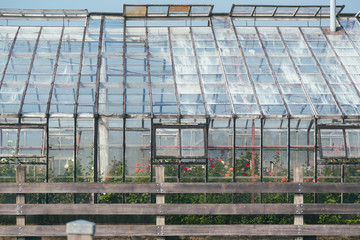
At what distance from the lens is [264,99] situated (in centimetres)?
1695

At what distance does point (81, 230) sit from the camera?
6.83 metres

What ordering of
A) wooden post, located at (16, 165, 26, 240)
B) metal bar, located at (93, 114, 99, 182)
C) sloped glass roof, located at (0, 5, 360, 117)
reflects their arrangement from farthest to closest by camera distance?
sloped glass roof, located at (0, 5, 360, 117) → metal bar, located at (93, 114, 99, 182) → wooden post, located at (16, 165, 26, 240)

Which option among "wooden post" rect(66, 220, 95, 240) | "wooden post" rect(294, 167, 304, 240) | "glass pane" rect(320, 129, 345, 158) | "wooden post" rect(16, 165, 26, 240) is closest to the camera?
"wooden post" rect(66, 220, 95, 240)

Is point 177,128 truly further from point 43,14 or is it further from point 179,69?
point 43,14

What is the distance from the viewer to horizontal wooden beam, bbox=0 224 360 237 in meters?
11.7

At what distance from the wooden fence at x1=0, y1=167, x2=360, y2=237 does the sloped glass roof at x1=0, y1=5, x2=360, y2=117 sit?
4.23 meters

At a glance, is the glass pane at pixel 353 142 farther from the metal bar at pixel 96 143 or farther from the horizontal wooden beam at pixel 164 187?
the metal bar at pixel 96 143

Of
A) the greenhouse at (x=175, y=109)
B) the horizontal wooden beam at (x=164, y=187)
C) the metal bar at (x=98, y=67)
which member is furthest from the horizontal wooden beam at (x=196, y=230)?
the metal bar at (x=98, y=67)

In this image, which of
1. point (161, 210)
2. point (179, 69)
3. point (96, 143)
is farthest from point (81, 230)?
point (179, 69)

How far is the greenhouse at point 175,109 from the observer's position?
15.8 metres

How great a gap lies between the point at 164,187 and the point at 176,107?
480cm

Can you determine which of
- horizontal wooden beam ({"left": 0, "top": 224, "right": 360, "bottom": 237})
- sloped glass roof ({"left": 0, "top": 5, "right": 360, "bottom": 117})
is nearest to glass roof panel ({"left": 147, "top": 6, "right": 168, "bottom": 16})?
sloped glass roof ({"left": 0, "top": 5, "right": 360, "bottom": 117})

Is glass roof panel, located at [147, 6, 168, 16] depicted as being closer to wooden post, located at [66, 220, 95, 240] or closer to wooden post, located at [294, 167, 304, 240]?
wooden post, located at [294, 167, 304, 240]

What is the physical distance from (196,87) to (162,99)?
4.39 feet
